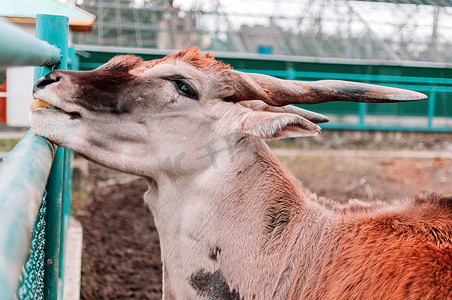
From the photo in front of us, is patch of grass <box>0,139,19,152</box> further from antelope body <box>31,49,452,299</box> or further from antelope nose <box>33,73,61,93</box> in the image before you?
antelope nose <box>33,73,61,93</box>

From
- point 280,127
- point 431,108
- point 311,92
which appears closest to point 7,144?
point 311,92

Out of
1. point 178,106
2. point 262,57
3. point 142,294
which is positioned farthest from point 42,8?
point 262,57

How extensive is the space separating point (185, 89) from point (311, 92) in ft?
2.31

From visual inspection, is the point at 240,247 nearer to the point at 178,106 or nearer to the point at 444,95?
the point at 178,106

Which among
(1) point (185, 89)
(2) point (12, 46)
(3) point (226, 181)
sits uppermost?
(2) point (12, 46)

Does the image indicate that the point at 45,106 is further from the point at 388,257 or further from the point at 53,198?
the point at 388,257

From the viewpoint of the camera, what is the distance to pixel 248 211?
8.57 feet

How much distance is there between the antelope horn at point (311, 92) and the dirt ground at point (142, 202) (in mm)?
1356

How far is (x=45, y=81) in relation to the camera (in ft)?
7.54

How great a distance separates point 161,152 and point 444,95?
54.4 feet

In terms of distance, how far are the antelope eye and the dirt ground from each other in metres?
1.13

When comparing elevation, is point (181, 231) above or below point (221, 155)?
below

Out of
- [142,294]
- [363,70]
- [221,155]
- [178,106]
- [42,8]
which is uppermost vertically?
[42,8]

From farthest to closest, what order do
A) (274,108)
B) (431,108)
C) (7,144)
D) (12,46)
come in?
1. (431,108)
2. (7,144)
3. (274,108)
4. (12,46)
